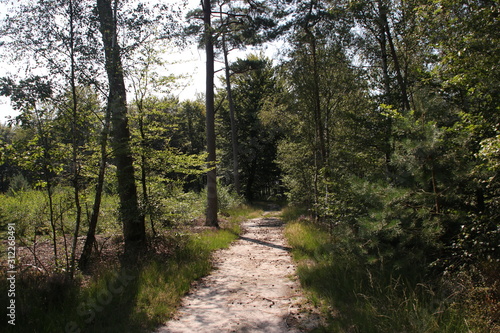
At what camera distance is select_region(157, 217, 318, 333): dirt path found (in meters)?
4.16

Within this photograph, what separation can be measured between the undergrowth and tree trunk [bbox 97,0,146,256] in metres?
3.96

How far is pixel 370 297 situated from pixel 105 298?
12.7 feet

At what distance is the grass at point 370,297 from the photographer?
11.2 ft

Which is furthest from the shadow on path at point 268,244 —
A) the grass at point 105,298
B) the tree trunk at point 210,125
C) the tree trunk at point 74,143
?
the tree trunk at point 74,143

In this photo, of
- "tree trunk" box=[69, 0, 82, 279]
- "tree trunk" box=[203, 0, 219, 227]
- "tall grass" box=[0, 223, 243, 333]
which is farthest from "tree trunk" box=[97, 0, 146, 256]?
"tree trunk" box=[203, 0, 219, 227]

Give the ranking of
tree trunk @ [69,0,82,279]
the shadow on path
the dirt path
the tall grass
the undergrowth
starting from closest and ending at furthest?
the undergrowth < the tall grass < the dirt path < tree trunk @ [69,0,82,279] < the shadow on path

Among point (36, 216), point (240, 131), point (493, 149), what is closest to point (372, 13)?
point (493, 149)

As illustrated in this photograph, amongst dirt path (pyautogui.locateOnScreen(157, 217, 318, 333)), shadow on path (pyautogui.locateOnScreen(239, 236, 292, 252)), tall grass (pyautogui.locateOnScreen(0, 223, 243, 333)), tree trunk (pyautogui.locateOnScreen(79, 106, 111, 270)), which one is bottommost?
shadow on path (pyautogui.locateOnScreen(239, 236, 292, 252))

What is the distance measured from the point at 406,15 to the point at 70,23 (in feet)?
25.6

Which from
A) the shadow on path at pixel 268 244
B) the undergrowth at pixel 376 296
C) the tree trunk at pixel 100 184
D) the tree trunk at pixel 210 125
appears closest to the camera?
the undergrowth at pixel 376 296

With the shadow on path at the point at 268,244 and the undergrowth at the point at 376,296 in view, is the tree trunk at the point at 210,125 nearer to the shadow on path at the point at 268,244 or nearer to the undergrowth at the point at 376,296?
the shadow on path at the point at 268,244

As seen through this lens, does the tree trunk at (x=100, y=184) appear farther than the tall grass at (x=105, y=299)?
Yes

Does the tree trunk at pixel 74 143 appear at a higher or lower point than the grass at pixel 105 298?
higher

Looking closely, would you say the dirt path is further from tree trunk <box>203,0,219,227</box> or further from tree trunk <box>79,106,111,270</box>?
tree trunk <box>203,0,219,227</box>
